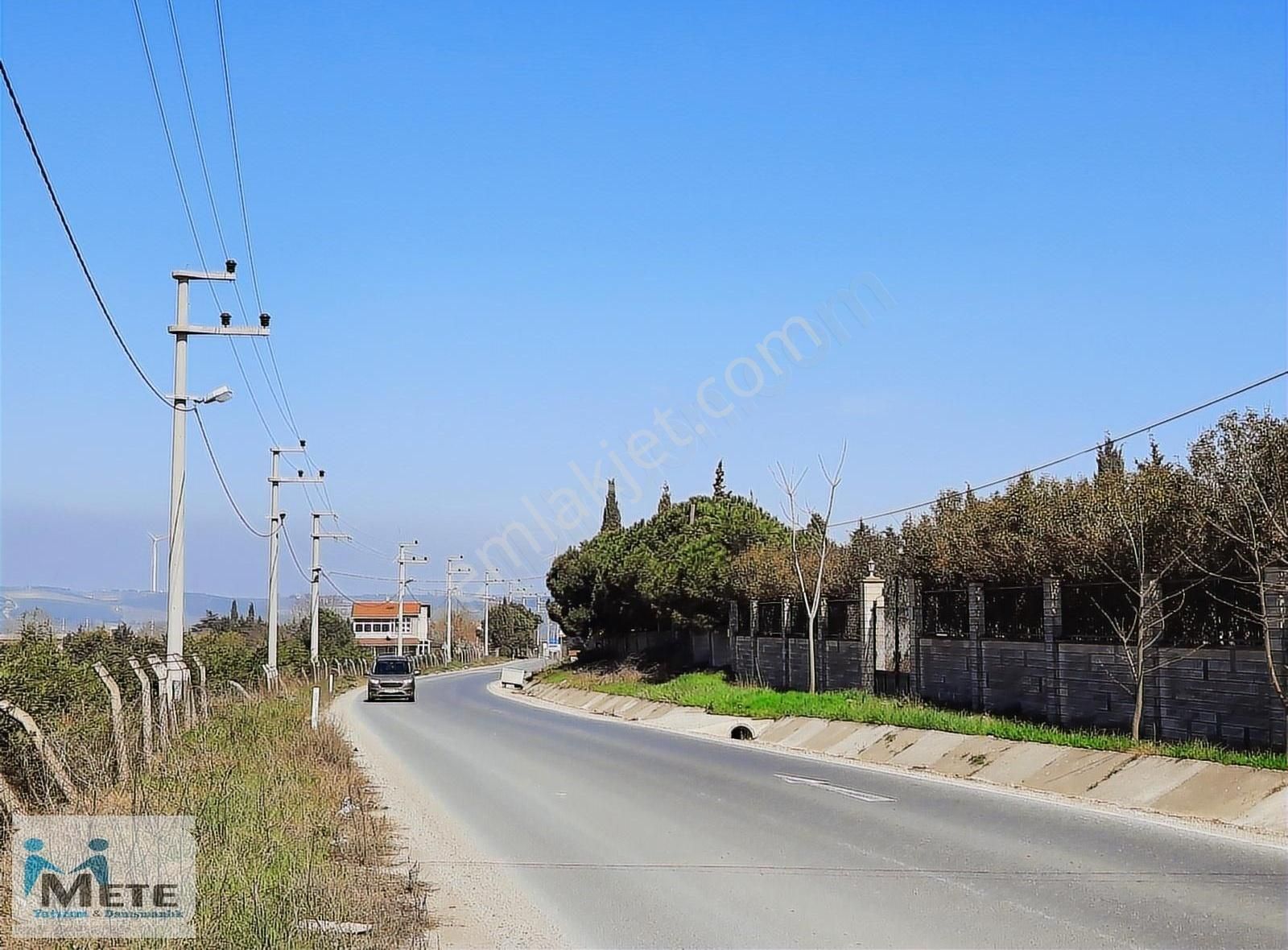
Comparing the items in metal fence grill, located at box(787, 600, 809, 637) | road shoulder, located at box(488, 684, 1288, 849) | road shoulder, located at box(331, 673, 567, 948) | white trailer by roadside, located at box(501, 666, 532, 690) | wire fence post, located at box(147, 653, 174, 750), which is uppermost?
metal fence grill, located at box(787, 600, 809, 637)

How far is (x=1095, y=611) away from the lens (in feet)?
73.7

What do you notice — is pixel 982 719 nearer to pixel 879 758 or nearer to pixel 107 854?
pixel 879 758

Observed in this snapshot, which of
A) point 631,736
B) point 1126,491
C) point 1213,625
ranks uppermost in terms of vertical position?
point 1126,491

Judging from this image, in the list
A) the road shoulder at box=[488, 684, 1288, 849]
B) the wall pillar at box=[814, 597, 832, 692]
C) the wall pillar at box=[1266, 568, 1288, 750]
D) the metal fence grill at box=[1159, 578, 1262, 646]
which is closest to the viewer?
the road shoulder at box=[488, 684, 1288, 849]

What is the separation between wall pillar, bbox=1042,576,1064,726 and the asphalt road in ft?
13.7

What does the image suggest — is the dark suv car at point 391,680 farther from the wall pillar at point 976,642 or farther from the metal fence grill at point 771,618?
the wall pillar at point 976,642

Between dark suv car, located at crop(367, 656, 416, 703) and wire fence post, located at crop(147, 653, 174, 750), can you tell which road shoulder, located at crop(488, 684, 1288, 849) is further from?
wire fence post, located at crop(147, 653, 174, 750)

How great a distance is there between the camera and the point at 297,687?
43031 millimetres

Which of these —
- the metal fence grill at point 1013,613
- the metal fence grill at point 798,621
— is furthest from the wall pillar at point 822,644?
the metal fence grill at point 1013,613

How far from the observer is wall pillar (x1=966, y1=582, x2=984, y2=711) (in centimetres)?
2612

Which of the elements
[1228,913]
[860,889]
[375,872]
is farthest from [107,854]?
[1228,913]

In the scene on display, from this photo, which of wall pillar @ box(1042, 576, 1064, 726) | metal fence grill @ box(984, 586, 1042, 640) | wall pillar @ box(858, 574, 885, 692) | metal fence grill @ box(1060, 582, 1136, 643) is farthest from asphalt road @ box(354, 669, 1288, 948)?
wall pillar @ box(858, 574, 885, 692)

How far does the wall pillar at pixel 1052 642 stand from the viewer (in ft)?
75.0

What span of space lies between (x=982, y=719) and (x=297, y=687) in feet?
87.1
